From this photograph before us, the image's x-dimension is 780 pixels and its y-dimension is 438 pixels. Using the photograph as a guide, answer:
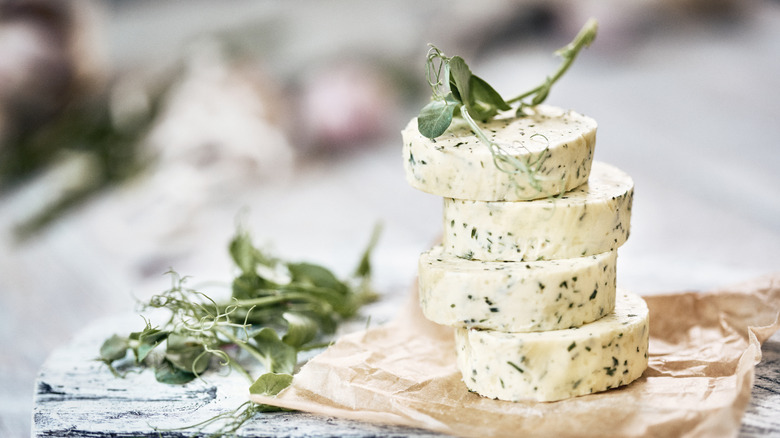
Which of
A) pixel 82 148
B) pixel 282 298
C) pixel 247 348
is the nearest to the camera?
pixel 247 348

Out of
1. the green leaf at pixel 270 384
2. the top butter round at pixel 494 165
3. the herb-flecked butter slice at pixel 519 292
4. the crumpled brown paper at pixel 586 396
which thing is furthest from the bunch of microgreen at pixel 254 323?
the top butter round at pixel 494 165

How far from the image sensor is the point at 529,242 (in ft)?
6.89

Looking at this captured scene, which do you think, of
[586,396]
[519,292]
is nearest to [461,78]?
[519,292]

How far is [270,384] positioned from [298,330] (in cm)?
31

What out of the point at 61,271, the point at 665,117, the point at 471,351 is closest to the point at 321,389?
the point at 471,351

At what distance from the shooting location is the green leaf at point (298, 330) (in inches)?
97.7

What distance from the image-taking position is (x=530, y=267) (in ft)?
6.80

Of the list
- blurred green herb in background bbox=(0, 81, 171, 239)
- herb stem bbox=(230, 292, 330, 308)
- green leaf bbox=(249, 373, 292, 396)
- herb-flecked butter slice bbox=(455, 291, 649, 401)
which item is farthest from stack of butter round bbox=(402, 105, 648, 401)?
blurred green herb in background bbox=(0, 81, 171, 239)

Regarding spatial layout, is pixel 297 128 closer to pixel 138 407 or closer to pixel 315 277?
pixel 315 277

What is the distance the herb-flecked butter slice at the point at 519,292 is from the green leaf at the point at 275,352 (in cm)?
49

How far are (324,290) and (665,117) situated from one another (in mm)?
3072

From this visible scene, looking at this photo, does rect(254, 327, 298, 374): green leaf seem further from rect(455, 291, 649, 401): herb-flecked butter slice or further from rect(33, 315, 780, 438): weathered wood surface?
rect(455, 291, 649, 401): herb-flecked butter slice

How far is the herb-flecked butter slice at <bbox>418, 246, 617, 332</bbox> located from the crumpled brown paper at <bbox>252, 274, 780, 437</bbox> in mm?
202

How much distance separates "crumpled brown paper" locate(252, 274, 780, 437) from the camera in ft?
6.35
